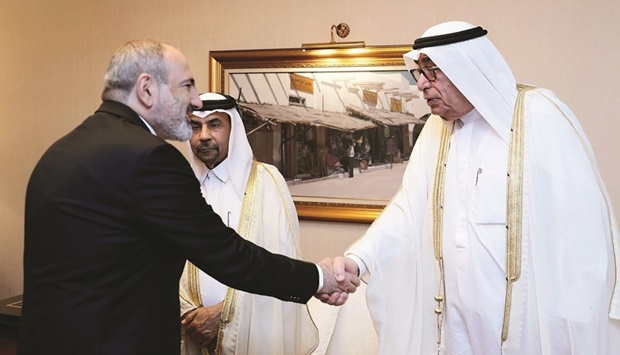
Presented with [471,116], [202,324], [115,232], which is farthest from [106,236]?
[471,116]

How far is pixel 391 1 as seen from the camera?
3.93 m

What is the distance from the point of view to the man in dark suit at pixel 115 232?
1826 millimetres

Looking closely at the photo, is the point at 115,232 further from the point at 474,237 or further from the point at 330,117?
the point at 330,117

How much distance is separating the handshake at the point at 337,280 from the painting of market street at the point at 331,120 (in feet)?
4.61

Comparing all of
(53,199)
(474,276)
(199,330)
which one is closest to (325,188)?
(199,330)

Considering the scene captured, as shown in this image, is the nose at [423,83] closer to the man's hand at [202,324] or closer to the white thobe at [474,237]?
the white thobe at [474,237]

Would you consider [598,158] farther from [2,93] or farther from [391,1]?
[2,93]

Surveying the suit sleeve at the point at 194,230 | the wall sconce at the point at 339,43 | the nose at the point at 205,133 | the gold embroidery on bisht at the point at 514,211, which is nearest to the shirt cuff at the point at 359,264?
the suit sleeve at the point at 194,230

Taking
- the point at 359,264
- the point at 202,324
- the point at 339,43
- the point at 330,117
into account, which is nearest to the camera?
the point at 359,264

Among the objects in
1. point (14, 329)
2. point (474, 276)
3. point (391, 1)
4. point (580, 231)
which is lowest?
point (14, 329)

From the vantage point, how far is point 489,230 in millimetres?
2404

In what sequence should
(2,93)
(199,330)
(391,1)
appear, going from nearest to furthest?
(199,330) < (391,1) < (2,93)

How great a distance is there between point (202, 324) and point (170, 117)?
113 cm

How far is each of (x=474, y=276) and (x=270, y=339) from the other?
1010 millimetres
